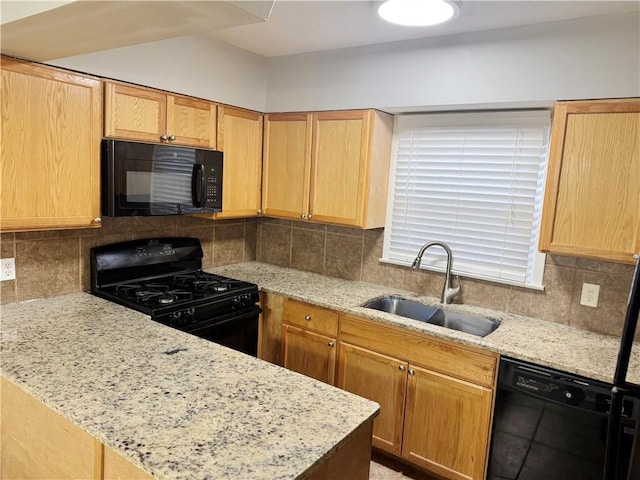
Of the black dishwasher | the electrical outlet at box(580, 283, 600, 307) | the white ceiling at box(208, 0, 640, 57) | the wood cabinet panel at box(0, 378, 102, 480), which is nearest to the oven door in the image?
the wood cabinet panel at box(0, 378, 102, 480)

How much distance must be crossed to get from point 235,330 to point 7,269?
1.19 metres

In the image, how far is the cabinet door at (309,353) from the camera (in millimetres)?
2637

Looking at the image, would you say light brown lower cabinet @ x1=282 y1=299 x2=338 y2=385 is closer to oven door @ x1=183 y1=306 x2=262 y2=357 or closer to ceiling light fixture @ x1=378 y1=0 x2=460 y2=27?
oven door @ x1=183 y1=306 x2=262 y2=357

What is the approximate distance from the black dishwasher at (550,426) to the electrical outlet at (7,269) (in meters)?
2.39

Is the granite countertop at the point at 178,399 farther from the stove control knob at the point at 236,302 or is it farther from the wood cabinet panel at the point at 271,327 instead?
the wood cabinet panel at the point at 271,327

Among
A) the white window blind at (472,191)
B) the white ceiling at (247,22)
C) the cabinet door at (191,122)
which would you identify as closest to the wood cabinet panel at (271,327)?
the white window blind at (472,191)

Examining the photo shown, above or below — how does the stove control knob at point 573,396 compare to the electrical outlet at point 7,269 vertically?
below

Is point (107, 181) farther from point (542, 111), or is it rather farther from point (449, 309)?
point (542, 111)

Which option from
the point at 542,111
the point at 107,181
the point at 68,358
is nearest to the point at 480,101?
the point at 542,111

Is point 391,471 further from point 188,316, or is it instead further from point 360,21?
point 360,21

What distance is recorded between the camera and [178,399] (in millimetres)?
1427

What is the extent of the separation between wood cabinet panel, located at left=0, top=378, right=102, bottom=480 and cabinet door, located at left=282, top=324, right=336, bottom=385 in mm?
1464

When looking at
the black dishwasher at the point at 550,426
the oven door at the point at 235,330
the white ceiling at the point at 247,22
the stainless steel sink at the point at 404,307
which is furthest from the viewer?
the stainless steel sink at the point at 404,307

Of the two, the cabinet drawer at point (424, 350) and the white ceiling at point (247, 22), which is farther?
the cabinet drawer at point (424, 350)
